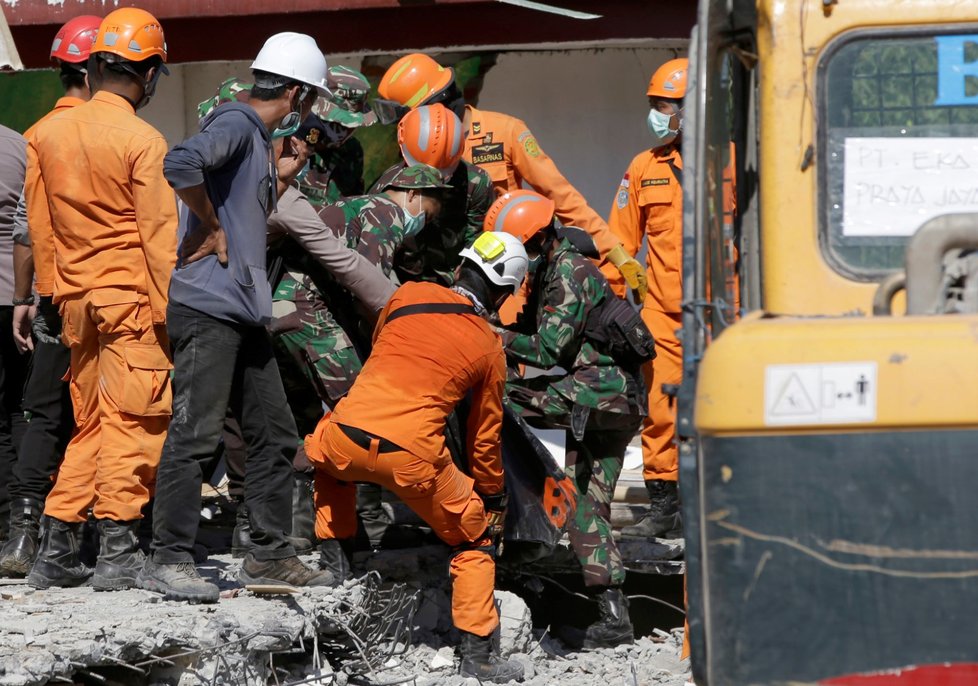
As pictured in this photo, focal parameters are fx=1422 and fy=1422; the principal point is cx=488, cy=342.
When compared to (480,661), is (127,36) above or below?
above

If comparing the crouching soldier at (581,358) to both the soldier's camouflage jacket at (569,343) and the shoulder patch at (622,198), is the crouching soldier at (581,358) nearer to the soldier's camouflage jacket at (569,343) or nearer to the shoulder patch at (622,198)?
the soldier's camouflage jacket at (569,343)

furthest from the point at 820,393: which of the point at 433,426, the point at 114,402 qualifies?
the point at 114,402

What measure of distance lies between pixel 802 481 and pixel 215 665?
2.87 meters

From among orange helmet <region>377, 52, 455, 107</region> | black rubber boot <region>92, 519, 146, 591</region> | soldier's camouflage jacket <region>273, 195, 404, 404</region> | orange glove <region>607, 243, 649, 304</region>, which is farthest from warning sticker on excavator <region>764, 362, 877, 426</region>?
orange helmet <region>377, 52, 455, 107</region>

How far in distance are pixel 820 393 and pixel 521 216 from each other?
11.8 ft

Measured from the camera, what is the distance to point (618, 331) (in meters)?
6.53

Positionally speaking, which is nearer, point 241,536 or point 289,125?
point 289,125

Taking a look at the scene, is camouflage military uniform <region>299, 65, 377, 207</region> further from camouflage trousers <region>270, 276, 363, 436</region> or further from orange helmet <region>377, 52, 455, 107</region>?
camouflage trousers <region>270, 276, 363, 436</region>

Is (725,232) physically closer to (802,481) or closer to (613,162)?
(802,481)

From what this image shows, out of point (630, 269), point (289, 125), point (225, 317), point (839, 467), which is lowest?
point (839, 467)

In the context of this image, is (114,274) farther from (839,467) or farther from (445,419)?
(839,467)

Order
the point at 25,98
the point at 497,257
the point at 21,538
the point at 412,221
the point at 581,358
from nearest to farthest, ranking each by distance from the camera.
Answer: the point at 497,257 → the point at 21,538 → the point at 412,221 → the point at 581,358 → the point at 25,98

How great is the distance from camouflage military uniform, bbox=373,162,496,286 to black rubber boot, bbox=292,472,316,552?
1.13 metres

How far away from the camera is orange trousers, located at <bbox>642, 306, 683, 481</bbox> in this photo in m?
7.34
